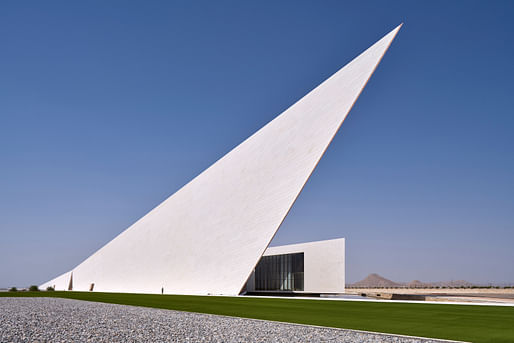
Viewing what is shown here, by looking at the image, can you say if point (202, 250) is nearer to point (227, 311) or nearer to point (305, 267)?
point (227, 311)

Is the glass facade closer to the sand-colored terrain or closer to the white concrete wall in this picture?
the white concrete wall

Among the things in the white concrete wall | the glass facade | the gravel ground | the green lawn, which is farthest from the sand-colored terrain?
the gravel ground

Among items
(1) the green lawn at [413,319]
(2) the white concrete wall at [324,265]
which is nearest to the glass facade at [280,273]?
(2) the white concrete wall at [324,265]

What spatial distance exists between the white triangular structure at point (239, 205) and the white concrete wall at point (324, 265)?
8.38 m

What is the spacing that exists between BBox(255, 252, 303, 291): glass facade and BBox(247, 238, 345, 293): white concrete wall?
0.77 metres

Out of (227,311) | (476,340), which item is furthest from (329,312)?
(476,340)

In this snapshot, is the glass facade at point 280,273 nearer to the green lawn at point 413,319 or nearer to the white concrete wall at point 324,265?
the white concrete wall at point 324,265

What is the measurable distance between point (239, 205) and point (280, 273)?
13789 mm

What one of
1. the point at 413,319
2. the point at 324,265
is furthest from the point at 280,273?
the point at 413,319

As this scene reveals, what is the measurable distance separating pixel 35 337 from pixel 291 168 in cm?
876

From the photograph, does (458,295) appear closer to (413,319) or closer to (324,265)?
(324,265)

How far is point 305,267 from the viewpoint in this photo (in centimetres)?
2527

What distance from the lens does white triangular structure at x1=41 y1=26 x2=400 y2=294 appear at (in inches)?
504

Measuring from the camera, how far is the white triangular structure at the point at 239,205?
1279 centimetres
